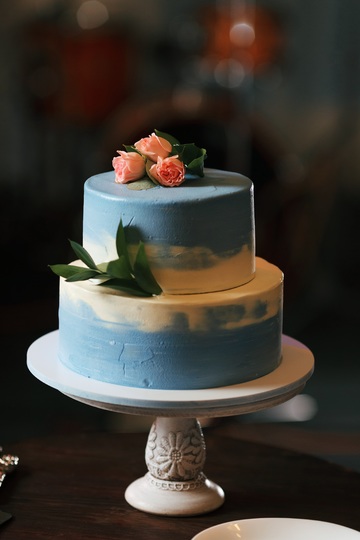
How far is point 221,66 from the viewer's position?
18.1 ft

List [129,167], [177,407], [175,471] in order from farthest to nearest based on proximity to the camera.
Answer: [175,471], [129,167], [177,407]

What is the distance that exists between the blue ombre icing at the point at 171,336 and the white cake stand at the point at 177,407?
27 millimetres

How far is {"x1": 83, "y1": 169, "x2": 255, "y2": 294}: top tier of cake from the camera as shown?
6.31 feet

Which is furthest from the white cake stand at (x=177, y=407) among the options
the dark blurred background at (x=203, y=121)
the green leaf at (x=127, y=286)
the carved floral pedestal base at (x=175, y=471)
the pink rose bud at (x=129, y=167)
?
the dark blurred background at (x=203, y=121)

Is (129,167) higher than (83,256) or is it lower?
higher

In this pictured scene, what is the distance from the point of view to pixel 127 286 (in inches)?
75.9

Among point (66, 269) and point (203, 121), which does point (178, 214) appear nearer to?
point (66, 269)

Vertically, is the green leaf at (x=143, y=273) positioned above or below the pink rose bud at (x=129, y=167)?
below

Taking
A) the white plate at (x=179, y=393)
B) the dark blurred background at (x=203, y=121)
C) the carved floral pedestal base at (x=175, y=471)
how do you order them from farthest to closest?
the dark blurred background at (x=203, y=121)
the carved floral pedestal base at (x=175, y=471)
the white plate at (x=179, y=393)

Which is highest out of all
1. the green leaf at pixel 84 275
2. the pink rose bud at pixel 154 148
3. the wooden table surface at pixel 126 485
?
the pink rose bud at pixel 154 148

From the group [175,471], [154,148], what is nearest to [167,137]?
[154,148]

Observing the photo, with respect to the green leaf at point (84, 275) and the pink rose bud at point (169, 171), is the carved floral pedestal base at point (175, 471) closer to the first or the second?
the green leaf at point (84, 275)

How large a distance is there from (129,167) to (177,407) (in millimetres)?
473

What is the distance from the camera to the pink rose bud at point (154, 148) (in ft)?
6.61
